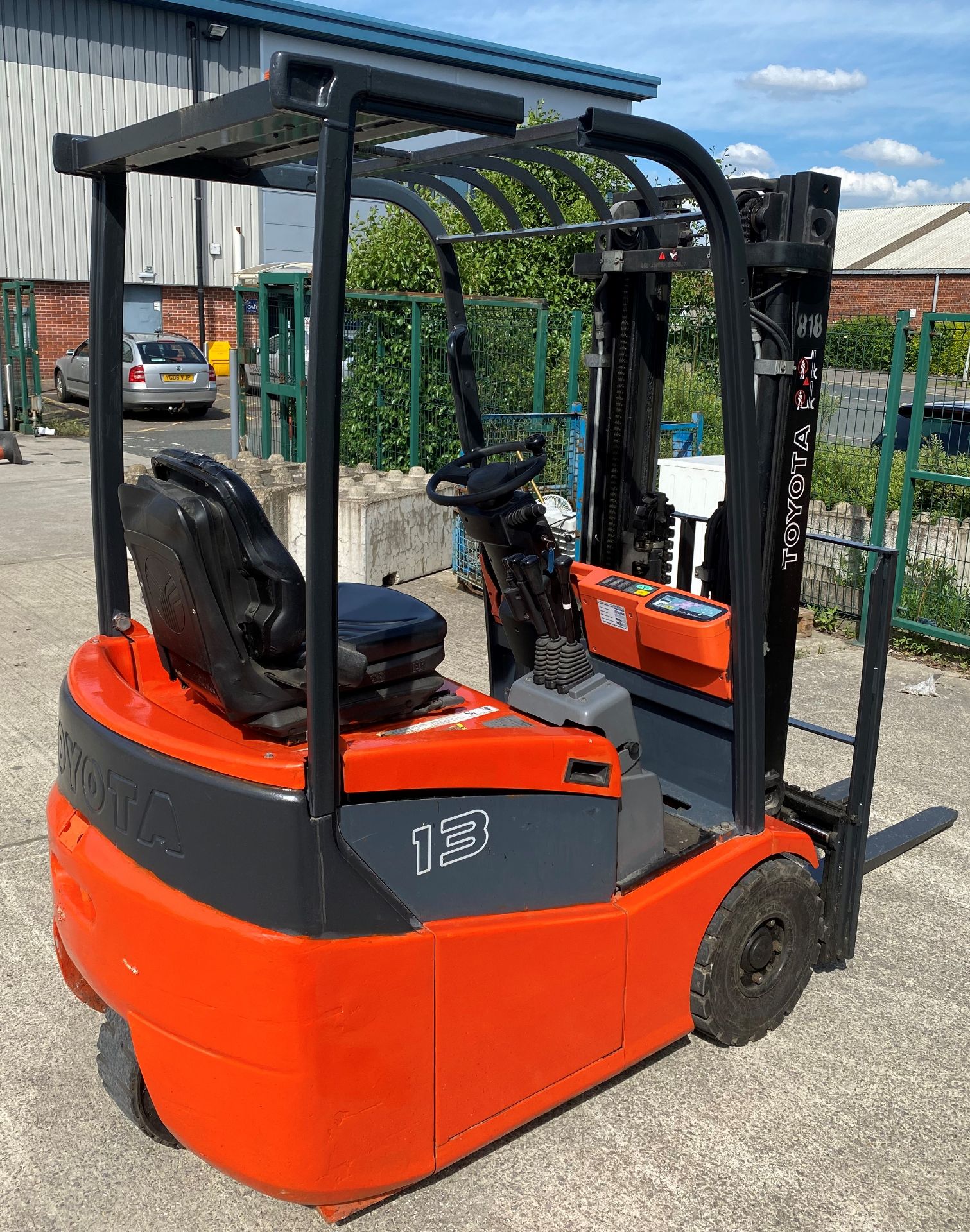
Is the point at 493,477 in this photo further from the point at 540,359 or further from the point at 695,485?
the point at 540,359

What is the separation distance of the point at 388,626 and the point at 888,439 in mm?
6144

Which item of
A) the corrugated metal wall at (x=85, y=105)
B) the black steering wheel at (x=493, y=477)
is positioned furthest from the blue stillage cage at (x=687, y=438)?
the corrugated metal wall at (x=85, y=105)

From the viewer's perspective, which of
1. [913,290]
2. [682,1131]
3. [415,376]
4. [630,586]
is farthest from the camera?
[913,290]

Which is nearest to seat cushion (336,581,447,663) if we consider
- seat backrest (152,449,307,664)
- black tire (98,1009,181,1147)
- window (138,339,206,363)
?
seat backrest (152,449,307,664)

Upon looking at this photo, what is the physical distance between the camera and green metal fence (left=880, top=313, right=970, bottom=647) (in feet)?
26.1

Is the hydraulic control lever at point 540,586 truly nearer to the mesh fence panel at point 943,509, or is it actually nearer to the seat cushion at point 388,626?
the seat cushion at point 388,626

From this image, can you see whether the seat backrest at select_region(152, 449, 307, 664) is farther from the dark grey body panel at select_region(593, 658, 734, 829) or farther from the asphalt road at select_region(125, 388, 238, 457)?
the asphalt road at select_region(125, 388, 238, 457)

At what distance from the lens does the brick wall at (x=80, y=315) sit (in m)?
29.3

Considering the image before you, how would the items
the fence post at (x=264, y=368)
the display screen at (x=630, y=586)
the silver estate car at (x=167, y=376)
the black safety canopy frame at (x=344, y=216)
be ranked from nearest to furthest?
the black safety canopy frame at (x=344, y=216)
the display screen at (x=630, y=586)
the fence post at (x=264, y=368)
the silver estate car at (x=167, y=376)

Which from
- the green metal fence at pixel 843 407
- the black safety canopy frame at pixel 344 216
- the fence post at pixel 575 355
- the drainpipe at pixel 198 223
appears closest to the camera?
the black safety canopy frame at pixel 344 216

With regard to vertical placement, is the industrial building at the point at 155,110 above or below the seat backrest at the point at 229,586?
above

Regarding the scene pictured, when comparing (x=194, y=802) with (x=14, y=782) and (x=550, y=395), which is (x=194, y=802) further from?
(x=550, y=395)

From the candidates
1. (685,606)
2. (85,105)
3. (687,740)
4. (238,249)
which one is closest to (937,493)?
(687,740)

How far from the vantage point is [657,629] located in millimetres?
3705
